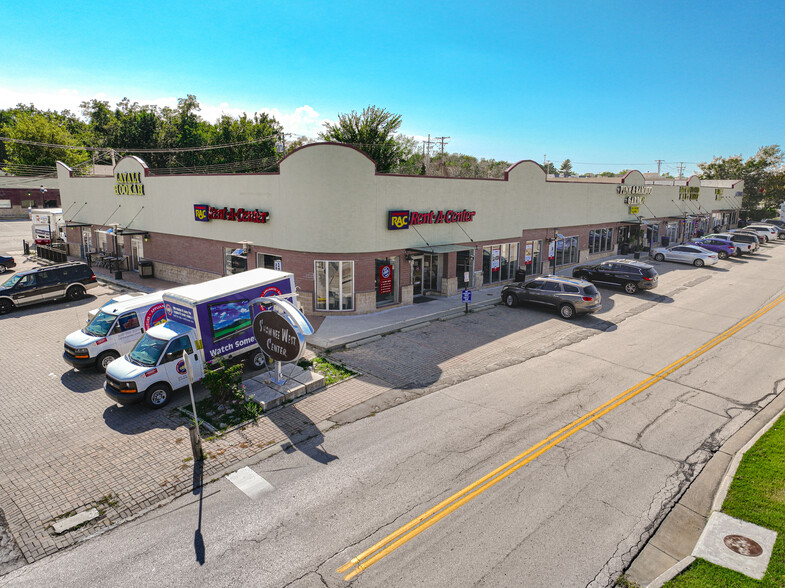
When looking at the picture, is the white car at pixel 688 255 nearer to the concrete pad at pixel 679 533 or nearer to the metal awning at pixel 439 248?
the metal awning at pixel 439 248

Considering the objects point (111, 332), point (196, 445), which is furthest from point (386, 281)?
point (196, 445)

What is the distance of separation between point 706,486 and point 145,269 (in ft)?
105

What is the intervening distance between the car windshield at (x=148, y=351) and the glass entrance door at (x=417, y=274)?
557 inches

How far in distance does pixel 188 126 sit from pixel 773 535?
7328cm

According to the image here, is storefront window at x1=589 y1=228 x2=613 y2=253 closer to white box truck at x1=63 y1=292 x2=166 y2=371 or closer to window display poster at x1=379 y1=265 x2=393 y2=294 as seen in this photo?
window display poster at x1=379 y1=265 x2=393 y2=294

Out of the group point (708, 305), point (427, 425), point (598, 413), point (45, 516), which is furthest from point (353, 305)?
point (708, 305)

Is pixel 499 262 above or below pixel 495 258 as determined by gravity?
below

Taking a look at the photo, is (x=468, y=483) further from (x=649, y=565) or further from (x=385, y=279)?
(x=385, y=279)

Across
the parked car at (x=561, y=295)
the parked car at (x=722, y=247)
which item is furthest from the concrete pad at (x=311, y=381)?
the parked car at (x=722, y=247)

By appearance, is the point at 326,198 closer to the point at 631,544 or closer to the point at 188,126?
the point at 631,544

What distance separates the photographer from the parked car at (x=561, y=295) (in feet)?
74.9

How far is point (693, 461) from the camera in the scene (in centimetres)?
1137

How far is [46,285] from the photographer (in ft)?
81.8

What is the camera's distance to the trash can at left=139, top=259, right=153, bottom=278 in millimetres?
31625
